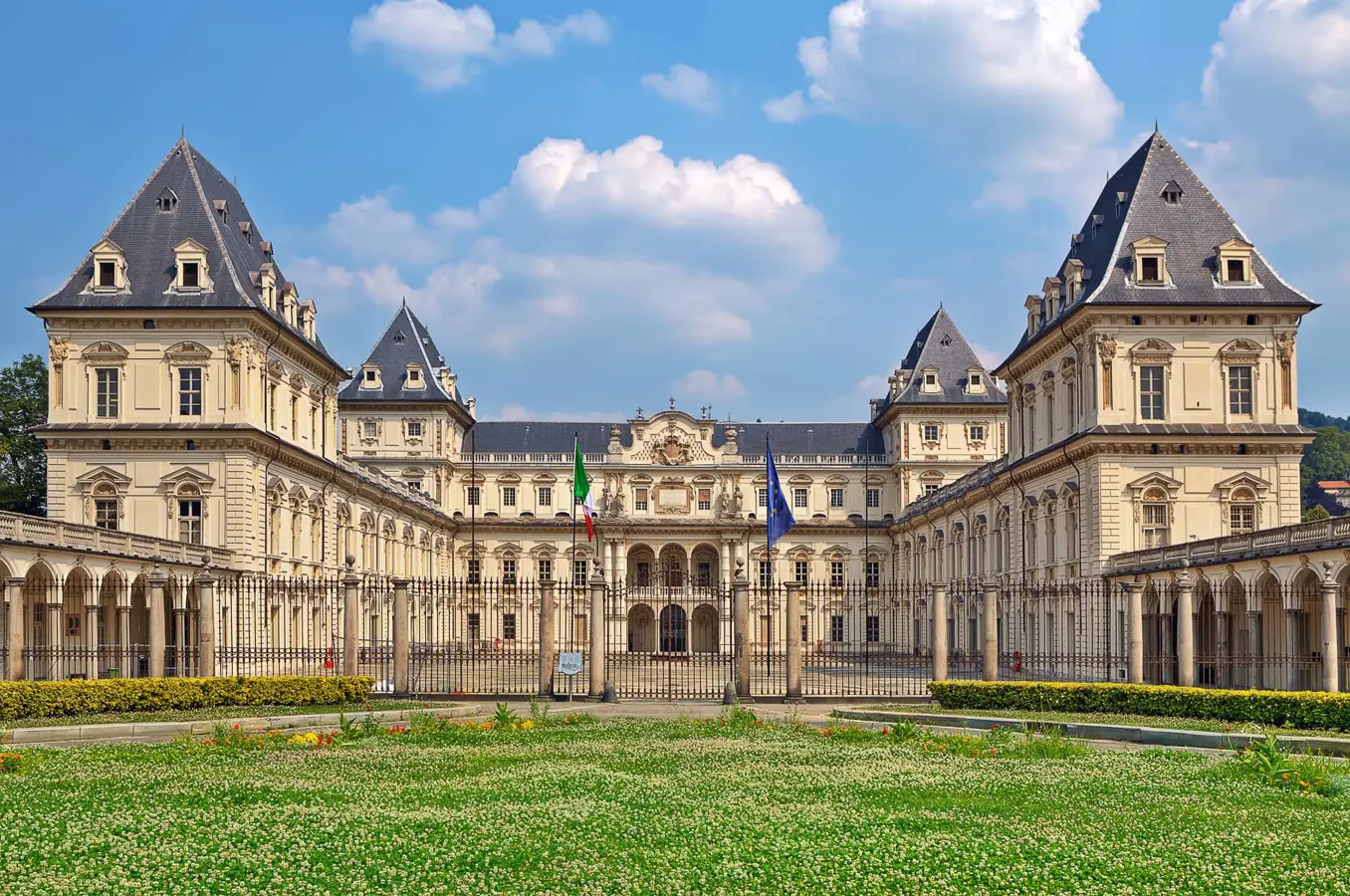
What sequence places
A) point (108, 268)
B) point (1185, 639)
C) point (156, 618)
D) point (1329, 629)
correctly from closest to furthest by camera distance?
1. point (1329, 629)
2. point (156, 618)
3. point (1185, 639)
4. point (108, 268)

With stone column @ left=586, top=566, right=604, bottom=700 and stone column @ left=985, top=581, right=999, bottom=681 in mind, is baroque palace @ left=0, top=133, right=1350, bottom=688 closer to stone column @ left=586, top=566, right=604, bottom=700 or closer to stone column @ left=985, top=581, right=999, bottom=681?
stone column @ left=586, top=566, right=604, bottom=700

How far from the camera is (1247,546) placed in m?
39.8

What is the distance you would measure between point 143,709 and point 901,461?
68077 millimetres

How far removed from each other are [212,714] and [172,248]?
88.7 feet

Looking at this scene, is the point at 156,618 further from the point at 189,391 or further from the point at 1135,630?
the point at 1135,630

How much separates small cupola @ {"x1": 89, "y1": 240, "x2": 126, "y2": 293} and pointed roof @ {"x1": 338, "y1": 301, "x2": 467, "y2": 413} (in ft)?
132

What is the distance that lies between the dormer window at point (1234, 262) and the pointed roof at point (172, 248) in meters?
34.5

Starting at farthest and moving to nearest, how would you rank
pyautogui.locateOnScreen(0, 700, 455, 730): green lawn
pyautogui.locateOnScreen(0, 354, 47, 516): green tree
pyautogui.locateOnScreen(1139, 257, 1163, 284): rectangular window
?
1. pyautogui.locateOnScreen(0, 354, 47, 516): green tree
2. pyautogui.locateOnScreen(1139, 257, 1163, 284): rectangular window
3. pyautogui.locateOnScreen(0, 700, 455, 730): green lawn

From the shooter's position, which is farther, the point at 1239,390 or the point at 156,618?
the point at 1239,390

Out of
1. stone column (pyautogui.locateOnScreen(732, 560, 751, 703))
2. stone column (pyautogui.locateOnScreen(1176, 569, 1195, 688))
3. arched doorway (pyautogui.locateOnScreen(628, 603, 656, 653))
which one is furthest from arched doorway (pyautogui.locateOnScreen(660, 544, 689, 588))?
stone column (pyautogui.locateOnScreen(1176, 569, 1195, 688))

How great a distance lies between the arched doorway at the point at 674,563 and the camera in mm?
98188

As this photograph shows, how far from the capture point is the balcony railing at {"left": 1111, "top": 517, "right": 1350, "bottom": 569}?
35.6 meters

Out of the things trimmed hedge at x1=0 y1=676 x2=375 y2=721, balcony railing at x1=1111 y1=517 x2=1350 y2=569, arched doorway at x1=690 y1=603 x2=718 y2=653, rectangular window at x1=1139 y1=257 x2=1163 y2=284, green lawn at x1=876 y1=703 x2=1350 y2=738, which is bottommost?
arched doorway at x1=690 y1=603 x2=718 y2=653

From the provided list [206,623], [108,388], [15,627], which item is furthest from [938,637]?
[108,388]
